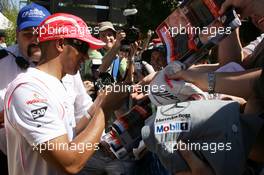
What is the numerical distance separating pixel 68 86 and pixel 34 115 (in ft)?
2.94

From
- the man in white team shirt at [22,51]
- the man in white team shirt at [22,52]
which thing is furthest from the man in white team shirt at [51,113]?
the man in white team shirt at [22,52]

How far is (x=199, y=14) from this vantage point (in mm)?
1919

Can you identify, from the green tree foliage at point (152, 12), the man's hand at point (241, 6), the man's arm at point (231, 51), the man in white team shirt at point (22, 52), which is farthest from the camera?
the green tree foliage at point (152, 12)

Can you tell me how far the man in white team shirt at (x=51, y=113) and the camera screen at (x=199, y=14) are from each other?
794 millimetres

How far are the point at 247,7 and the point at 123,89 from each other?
908 millimetres

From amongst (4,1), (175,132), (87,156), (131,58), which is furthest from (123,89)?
(4,1)

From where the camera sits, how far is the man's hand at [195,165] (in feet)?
5.71

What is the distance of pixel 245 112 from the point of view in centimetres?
186

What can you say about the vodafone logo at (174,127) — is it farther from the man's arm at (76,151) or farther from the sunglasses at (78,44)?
the sunglasses at (78,44)

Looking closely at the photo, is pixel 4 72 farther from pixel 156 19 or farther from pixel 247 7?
pixel 156 19

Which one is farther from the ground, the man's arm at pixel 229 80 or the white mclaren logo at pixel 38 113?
the man's arm at pixel 229 80

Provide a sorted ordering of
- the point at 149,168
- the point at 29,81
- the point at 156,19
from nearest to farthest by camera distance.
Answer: the point at 29,81 < the point at 149,168 < the point at 156,19

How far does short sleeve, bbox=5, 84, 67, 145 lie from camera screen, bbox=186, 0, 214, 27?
858 millimetres

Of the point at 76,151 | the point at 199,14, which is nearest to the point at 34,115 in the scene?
the point at 76,151
